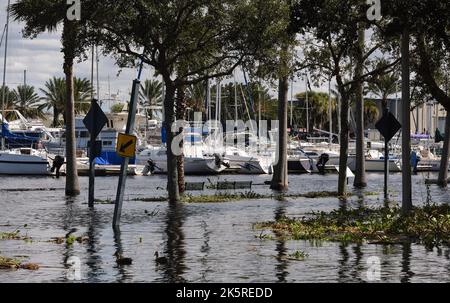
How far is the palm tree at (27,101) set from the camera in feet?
451

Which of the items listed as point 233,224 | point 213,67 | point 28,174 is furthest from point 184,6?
point 28,174

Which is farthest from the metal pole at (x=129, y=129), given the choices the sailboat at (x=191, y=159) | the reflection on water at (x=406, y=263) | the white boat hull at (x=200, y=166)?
the sailboat at (x=191, y=159)

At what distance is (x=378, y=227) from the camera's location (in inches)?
890

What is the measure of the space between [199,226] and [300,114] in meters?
134

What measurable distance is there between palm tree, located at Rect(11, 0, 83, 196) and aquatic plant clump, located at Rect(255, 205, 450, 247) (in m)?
10.7

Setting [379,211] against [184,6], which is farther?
[184,6]

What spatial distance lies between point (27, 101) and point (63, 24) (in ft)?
344

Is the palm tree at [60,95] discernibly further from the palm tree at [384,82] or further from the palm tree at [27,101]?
the palm tree at [384,82]

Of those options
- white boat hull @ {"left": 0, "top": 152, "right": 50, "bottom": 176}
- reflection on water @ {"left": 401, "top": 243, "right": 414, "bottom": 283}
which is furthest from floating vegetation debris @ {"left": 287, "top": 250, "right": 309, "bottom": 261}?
white boat hull @ {"left": 0, "top": 152, "right": 50, "bottom": 176}

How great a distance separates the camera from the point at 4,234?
2312 centimetres

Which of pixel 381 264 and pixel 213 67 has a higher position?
pixel 213 67

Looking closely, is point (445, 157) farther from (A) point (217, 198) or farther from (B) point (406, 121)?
(B) point (406, 121)

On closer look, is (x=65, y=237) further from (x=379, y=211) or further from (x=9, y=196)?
(x=9, y=196)

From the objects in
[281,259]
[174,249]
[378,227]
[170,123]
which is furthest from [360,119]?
[281,259]
